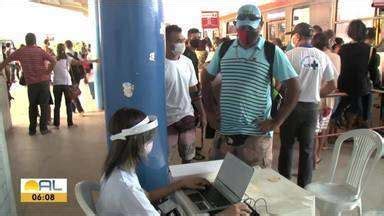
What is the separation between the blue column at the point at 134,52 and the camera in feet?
6.02

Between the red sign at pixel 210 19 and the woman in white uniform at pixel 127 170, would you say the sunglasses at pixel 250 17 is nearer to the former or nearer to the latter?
the woman in white uniform at pixel 127 170

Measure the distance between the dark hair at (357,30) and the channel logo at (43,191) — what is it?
339cm

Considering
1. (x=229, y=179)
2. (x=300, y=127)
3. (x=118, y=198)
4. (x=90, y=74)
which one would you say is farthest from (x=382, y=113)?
(x=90, y=74)

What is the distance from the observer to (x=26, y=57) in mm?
5273

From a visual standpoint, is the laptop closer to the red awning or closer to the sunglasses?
the sunglasses

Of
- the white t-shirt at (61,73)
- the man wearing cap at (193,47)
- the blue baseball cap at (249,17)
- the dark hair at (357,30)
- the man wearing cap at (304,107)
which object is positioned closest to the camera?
the blue baseball cap at (249,17)

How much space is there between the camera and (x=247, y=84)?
2068 mm

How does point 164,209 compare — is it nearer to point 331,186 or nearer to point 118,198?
point 118,198

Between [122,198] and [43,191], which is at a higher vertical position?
[122,198]

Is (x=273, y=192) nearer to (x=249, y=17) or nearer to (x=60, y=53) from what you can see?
(x=249, y=17)

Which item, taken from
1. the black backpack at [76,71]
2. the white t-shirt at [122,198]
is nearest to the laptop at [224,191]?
the white t-shirt at [122,198]

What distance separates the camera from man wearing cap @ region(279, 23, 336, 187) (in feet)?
9.87

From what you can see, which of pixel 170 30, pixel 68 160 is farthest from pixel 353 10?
pixel 68 160

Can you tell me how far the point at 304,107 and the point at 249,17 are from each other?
1223mm
